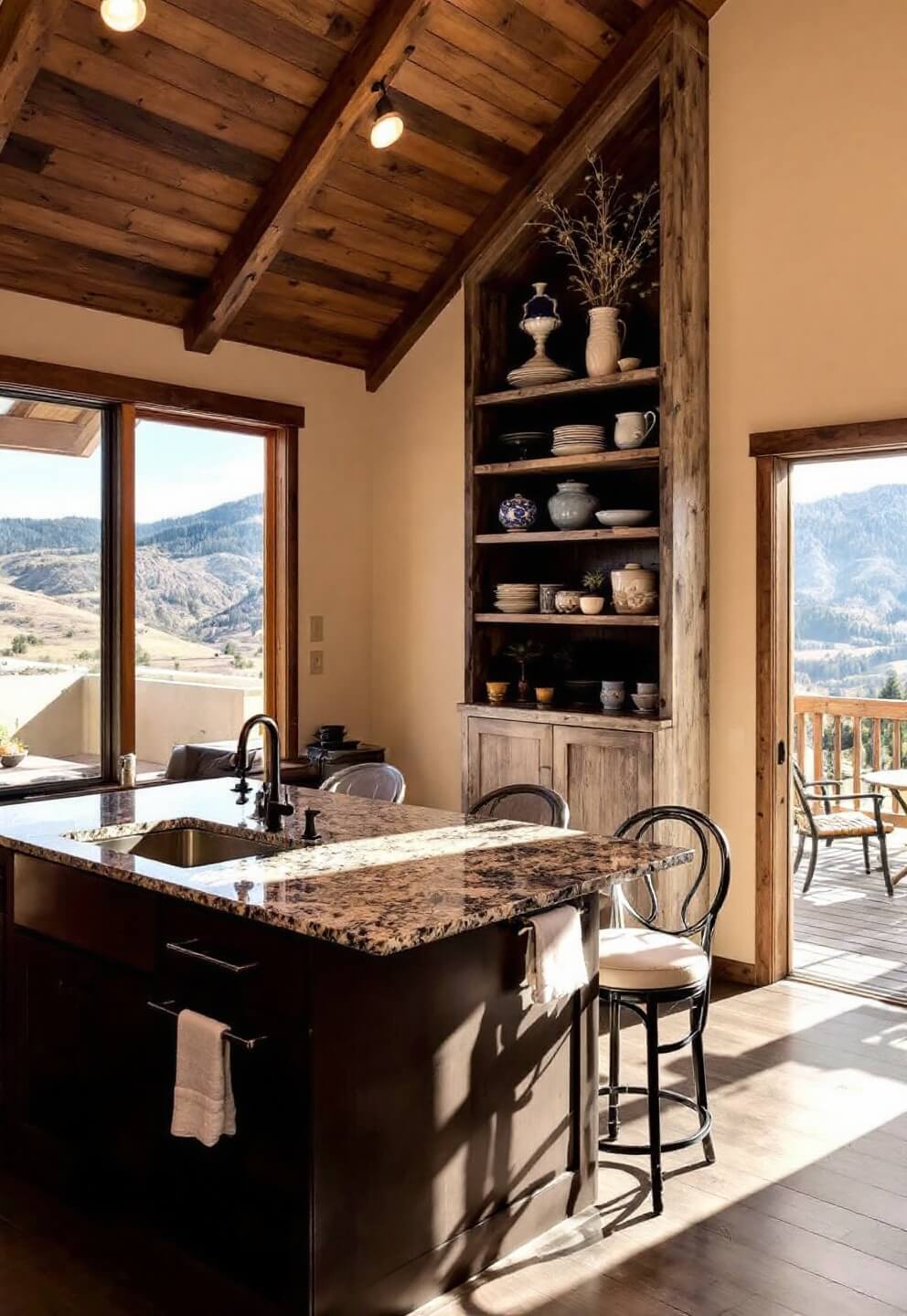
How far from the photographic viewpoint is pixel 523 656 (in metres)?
5.22

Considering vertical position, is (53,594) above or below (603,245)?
below

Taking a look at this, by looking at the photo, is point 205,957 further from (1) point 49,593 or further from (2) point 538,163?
(2) point 538,163

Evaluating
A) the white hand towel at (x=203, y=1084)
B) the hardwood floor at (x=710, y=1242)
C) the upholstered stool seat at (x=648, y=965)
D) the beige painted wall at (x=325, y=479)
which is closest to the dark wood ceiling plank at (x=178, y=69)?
the beige painted wall at (x=325, y=479)

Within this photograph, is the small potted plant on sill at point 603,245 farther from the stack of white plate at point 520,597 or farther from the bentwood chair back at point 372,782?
the bentwood chair back at point 372,782

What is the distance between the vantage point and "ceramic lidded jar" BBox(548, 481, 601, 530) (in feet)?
16.0

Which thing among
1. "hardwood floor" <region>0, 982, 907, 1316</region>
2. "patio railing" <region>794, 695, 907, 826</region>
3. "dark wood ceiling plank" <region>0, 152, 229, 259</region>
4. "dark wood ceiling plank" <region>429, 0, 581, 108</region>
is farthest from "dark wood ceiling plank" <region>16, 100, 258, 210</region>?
"patio railing" <region>794, 695, 907, 826</region>

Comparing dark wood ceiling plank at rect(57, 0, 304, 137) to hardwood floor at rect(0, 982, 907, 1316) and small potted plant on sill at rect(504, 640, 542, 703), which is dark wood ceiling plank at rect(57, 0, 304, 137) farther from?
hardwood floor at rect(0, 982, 907, 1316)

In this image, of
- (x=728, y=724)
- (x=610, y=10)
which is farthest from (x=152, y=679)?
(x=610, y=10)

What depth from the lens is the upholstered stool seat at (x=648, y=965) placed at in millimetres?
2822

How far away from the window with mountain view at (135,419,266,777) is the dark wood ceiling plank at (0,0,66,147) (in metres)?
1.56

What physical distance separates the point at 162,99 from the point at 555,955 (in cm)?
328

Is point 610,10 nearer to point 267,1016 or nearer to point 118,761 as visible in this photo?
point 118,761

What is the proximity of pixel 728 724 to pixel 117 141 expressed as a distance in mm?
3189

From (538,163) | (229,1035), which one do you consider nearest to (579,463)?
(538,163)
